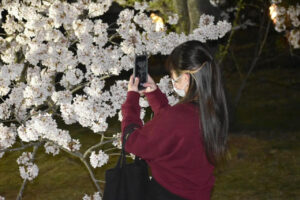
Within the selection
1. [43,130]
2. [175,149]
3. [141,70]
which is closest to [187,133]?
[175,149]

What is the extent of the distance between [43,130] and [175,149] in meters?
2.04

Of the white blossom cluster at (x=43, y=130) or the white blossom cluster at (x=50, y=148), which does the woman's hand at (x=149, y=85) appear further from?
the white blossom cluster at (x=50, y=148)

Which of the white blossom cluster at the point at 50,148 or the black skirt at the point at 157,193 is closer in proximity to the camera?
the black skirt at the point at 157,193

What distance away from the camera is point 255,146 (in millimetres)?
10078

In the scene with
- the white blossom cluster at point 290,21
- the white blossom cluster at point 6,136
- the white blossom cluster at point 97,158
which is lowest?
the white blossom cluster at point 97,158

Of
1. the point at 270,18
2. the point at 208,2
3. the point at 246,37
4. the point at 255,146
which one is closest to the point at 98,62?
the point at 208,2

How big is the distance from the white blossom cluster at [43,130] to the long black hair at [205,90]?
195 cm

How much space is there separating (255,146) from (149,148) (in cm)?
803

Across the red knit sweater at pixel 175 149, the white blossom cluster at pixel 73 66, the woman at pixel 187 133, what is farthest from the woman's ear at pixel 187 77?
the white blossom cluster at pixel 73 66

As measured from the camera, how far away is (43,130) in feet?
13.6

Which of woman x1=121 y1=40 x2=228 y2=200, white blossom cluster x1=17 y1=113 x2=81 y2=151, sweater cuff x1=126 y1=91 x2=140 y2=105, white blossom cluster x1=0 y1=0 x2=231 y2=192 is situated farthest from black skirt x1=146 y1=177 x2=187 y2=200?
white blossom cluster x1=17 y1=113 x2=81 y2=151

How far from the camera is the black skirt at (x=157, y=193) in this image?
257 centimetres

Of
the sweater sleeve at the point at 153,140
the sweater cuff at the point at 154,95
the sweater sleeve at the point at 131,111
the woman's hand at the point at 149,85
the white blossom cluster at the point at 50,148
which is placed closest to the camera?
the sweater sleeve at the point at 153,140

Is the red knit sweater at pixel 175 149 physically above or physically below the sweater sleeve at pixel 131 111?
below
